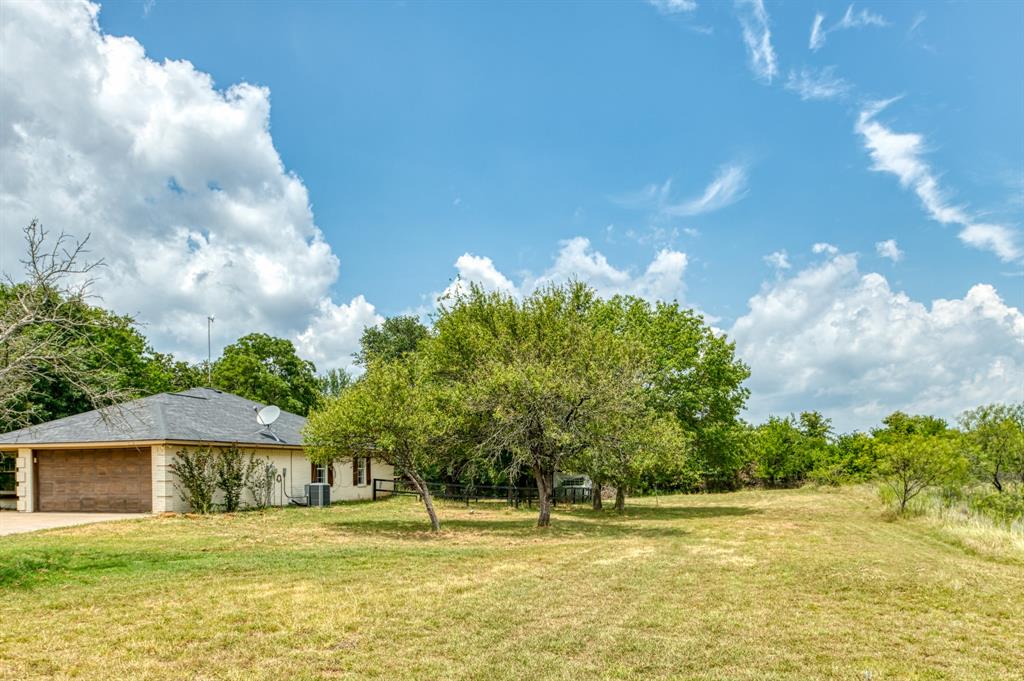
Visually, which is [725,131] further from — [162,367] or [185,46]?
[162,367]

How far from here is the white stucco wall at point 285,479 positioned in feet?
64.3

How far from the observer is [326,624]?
6.83 meters

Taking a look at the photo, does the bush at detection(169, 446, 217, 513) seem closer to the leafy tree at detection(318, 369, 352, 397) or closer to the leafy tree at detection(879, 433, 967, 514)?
the leafy tree at detection(879, 433, 967, 514)

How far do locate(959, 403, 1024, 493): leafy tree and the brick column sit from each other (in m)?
31.0

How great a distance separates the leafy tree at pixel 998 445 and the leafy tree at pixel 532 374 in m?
12.5

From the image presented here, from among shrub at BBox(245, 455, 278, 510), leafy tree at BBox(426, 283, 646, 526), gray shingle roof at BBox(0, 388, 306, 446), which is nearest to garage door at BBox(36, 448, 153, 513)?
gray shingle roof at BBox(0, 388, 306, 446)

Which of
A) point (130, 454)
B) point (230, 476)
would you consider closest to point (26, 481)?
point (130, 454)

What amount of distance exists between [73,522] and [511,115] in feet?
51.6

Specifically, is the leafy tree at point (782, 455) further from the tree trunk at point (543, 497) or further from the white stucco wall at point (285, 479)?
the tree trunk at point (543, 497)

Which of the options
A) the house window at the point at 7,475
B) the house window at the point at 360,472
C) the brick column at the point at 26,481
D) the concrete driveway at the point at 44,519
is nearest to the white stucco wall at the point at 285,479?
the house window at the point at 360,472

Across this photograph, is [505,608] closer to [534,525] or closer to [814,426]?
[534,525]

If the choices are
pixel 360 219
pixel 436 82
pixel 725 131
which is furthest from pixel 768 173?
pixel 360 219

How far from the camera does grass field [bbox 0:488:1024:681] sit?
571 cm

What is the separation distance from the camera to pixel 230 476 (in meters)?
21.1
